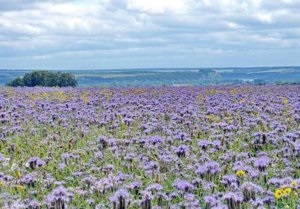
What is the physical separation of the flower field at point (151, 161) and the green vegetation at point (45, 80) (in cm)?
3970

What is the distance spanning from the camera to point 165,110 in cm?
1421

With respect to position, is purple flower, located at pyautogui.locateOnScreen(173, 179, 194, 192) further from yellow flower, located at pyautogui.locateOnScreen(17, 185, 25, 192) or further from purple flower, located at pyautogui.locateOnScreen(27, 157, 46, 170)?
purple flower, located at pyautogui.locateOnScreen(27, 157, 46, 170)

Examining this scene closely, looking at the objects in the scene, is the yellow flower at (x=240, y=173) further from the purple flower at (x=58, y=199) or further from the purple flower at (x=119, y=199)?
the purple flower at (x=58, y=199)

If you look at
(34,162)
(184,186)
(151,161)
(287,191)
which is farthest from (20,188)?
(287,191)

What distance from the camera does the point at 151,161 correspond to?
7.77 metres

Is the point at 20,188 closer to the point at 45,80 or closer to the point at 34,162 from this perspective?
the point at 34,162

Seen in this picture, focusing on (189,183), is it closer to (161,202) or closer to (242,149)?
(161,202)

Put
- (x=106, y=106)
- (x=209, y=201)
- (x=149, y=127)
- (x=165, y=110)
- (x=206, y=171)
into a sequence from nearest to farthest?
(x=209, y=201) < (x=206, y=171) < (x=149, y=127) < (x=165, y=110) < (x=106, y=106)

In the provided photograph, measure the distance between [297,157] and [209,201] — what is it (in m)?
3.15

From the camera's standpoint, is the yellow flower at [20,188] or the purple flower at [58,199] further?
the yellow flower at [20,188]

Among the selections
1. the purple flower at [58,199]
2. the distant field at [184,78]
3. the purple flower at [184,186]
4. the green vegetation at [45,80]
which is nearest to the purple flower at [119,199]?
the purple flower at [58,199]

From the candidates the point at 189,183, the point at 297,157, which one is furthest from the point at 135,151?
the point at 189,183

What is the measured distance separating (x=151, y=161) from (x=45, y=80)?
4638 centimetres

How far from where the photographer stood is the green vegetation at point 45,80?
176ft
